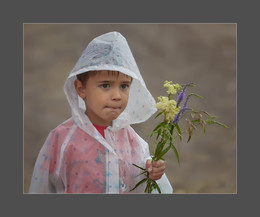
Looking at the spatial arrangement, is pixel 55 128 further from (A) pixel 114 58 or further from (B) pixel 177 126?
(B) pixel 177 126

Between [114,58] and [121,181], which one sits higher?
[114,58]

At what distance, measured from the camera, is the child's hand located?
8.29 feet

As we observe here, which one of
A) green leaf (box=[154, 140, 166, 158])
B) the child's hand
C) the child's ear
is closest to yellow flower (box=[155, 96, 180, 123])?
green leaf (box=[154, 140, 166, 158])

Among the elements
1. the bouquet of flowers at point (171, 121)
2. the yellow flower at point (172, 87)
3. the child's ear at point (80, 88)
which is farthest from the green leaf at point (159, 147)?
the child's ear at point (80, 88)

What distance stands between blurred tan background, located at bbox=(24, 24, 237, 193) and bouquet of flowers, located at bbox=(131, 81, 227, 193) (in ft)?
0.29

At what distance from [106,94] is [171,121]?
37 centimetres

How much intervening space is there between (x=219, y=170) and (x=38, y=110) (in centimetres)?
104

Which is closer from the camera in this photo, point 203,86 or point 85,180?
point 85,180

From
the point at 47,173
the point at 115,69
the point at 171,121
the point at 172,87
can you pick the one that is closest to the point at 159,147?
the point at 171,121

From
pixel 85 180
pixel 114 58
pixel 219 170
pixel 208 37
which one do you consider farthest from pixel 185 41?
pixel 85 180

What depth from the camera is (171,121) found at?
2506mm

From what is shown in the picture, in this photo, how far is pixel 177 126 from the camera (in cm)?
248

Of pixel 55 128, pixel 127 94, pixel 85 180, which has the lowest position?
pixel 85 180

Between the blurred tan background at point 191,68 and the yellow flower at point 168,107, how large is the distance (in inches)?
6.1
